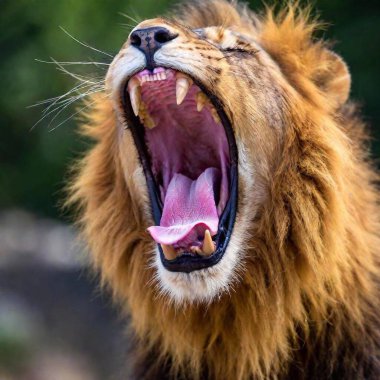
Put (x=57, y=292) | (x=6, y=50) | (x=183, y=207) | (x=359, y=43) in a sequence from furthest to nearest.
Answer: (x=57, y=292) < (x=6, y=50) < (x=359, y=43) < (x=183, y=207)

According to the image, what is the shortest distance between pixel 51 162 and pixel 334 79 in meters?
4.78

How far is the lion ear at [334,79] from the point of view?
3.93 meters

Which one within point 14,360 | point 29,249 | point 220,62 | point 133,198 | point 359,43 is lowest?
point 14,360

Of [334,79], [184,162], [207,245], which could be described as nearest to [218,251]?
[207,245]

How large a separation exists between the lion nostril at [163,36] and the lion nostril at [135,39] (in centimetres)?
6

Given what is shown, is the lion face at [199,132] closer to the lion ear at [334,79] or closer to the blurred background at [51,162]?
the lion ear at [334,79]

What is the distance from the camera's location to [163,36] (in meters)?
3.33

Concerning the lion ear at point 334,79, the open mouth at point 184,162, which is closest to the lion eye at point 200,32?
the open mouth at point 184,162

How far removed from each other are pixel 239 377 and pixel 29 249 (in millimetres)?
5568

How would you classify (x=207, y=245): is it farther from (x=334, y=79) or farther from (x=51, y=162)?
(x=51, y=162)

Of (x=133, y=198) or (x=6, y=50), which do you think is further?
(x=6, y=50)

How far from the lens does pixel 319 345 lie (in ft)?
11.8

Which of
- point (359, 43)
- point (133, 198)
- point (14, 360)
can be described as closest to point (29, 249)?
point (14, 360)

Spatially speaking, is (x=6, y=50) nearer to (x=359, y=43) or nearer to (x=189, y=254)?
(x=359, y=43)
